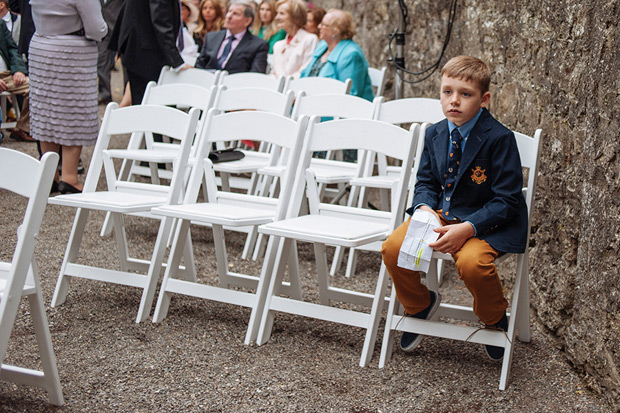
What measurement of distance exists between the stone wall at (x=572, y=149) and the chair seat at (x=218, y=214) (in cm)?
129

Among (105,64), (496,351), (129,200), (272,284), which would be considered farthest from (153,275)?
(105,64)

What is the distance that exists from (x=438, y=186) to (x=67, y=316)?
1.85 m

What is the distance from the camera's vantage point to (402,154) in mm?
3832

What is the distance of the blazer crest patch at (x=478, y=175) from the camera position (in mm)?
3410

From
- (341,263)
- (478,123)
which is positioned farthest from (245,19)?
(478,123)

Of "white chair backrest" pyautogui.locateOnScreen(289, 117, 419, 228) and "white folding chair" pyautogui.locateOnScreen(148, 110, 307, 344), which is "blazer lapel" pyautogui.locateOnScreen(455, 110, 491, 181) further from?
"white folding chair" pyautogui.locateOnScreen(148, 110, 307, 344)

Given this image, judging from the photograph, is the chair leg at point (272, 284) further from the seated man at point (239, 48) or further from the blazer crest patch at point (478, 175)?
the seated man at point (239, 48)

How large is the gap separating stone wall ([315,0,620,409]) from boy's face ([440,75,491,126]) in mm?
450

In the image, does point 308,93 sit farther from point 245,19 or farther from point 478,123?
point 478,123

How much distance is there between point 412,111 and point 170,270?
1.83 m

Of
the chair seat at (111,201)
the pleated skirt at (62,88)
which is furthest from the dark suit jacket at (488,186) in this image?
the pleated skirt at (62,88)

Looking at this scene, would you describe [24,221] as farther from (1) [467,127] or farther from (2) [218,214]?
(1) [467,127]

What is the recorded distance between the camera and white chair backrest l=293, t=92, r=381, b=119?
5.28 metres

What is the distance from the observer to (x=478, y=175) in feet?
11.2
